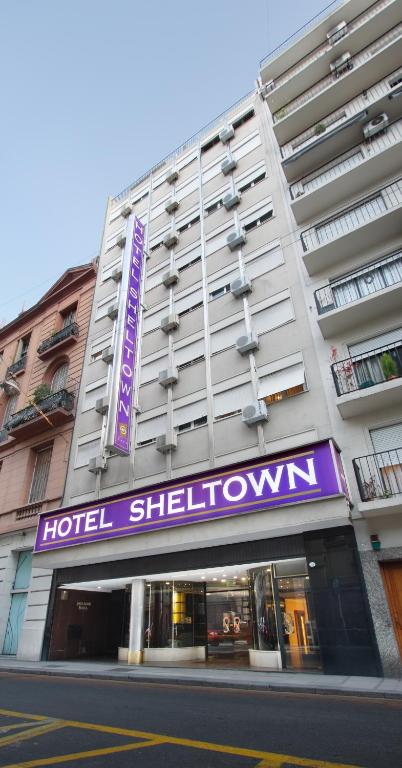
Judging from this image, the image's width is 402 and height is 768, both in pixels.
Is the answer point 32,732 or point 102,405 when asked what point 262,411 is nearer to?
point 102,405

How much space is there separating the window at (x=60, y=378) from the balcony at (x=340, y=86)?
52.9 feet

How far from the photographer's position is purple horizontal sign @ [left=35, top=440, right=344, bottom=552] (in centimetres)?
1048

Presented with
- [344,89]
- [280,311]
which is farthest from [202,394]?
[344,89]

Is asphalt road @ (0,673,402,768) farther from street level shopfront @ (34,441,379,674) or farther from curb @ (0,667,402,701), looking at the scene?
street level shopfront @ (34,441,379,674)

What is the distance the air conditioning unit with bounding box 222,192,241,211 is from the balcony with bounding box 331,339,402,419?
10973 mm

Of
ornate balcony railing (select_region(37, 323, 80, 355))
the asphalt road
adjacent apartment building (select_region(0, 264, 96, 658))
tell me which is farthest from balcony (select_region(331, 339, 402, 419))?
ornate balcony railing (select_region(37, 323, 80, 355))

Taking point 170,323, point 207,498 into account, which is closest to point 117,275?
point 170,323

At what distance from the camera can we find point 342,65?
18.8 m

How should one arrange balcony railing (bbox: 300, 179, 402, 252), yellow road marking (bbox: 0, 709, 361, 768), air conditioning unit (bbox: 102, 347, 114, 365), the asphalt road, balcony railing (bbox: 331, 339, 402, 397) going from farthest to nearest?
air conditioning unit (bbox: 102, 347, 114, 365) → balcony railing (bbox: 300, 179, 402, 252) → balcony railing (bbox: 331, 339, 402, 397) → the asphalt road → yellow road marking (bbox: 0, 709, 361, 768)

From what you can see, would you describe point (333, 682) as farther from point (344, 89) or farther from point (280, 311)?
point (344, 89)

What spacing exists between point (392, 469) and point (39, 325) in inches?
891

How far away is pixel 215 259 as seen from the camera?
1927 cm

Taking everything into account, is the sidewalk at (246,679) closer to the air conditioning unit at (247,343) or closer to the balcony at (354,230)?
the air conditioning unit at (247,343)

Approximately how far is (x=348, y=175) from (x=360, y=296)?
4928mm
